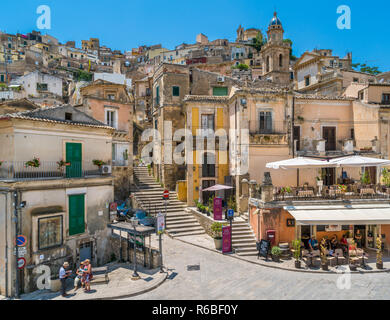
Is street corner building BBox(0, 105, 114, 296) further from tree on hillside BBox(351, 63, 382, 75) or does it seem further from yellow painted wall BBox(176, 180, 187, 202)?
tree on hillside BBox(351, 63, 382, 75)

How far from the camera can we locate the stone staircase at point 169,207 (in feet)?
65.6

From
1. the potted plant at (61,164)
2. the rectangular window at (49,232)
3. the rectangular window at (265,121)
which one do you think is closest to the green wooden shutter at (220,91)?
the rectangular window at (265,121)

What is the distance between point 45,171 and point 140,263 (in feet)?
23.5

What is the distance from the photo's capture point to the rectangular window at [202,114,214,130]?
2423 centimetres

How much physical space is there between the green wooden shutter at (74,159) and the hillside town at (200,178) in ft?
0.19

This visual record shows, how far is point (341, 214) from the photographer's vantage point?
49.3 ft

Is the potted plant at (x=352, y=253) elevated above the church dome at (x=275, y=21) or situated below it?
below

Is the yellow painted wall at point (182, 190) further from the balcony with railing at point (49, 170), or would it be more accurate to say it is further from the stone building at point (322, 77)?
the stone building at point (322, 77)

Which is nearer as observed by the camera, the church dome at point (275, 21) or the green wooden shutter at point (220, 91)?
the green wooden shutter at point (220, 91)

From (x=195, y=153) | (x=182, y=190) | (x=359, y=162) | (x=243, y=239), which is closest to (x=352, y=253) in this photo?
(x=359, y=162)

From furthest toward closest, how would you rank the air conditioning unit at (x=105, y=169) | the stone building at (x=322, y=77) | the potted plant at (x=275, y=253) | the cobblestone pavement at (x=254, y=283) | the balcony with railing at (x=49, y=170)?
1. the stone building at (x=322, y=77)
2. the air conditioning unit at (x=105, y=169)
3. the potted plant at (x=275, y=253)
4. the balcony with railing at (x=49, y=170)
5. the cobblestone pavement at (x=254, y=283)
